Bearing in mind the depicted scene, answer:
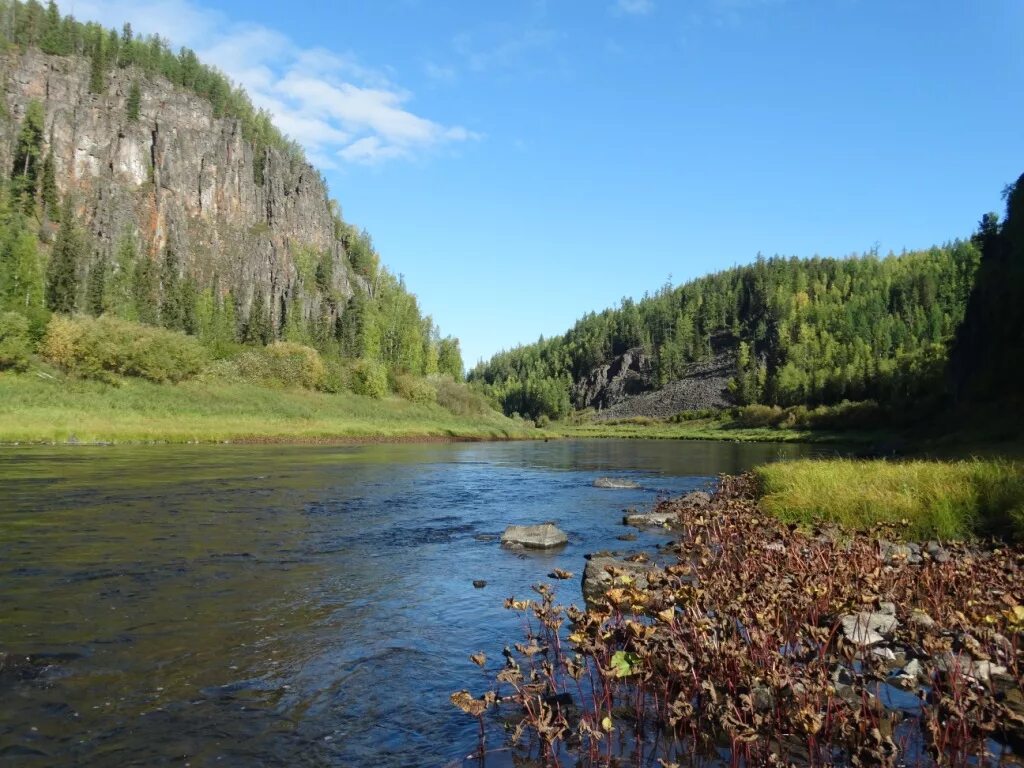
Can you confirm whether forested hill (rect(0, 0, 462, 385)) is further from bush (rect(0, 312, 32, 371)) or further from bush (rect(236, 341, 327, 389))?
bush (rect(0, 312, 32, 371))

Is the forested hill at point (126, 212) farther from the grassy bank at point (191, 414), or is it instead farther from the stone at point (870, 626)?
the stone at point (870, 626)

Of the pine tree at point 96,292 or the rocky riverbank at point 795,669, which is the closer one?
the rocky riverbank at point 795,669

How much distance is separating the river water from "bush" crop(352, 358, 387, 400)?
109344 mm

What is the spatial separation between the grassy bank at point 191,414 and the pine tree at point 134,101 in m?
Answer: 122

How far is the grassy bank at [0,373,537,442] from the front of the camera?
216 feet

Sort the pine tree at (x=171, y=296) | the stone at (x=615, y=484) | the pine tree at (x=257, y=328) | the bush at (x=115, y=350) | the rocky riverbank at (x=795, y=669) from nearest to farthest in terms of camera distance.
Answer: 1. the rocky riverbank at (x=795, y=669)
2. the stone at (x=615, y=484)
3. the bush at (x=115, y=350)
4. the pine tree at (x=171, y=296)
5. the pine tree at (x=257, y=328)

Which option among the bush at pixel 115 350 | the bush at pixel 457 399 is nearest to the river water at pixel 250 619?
the bush at pixel 115 350

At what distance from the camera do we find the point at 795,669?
7508 millimetres

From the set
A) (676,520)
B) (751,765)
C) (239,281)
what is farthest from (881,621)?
(239,281)

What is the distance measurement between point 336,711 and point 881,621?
8.54m

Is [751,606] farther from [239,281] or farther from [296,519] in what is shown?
[239,281]

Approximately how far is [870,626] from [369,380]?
447ft

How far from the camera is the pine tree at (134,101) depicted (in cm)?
18614

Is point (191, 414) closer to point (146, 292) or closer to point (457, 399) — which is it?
point (146, 292)
